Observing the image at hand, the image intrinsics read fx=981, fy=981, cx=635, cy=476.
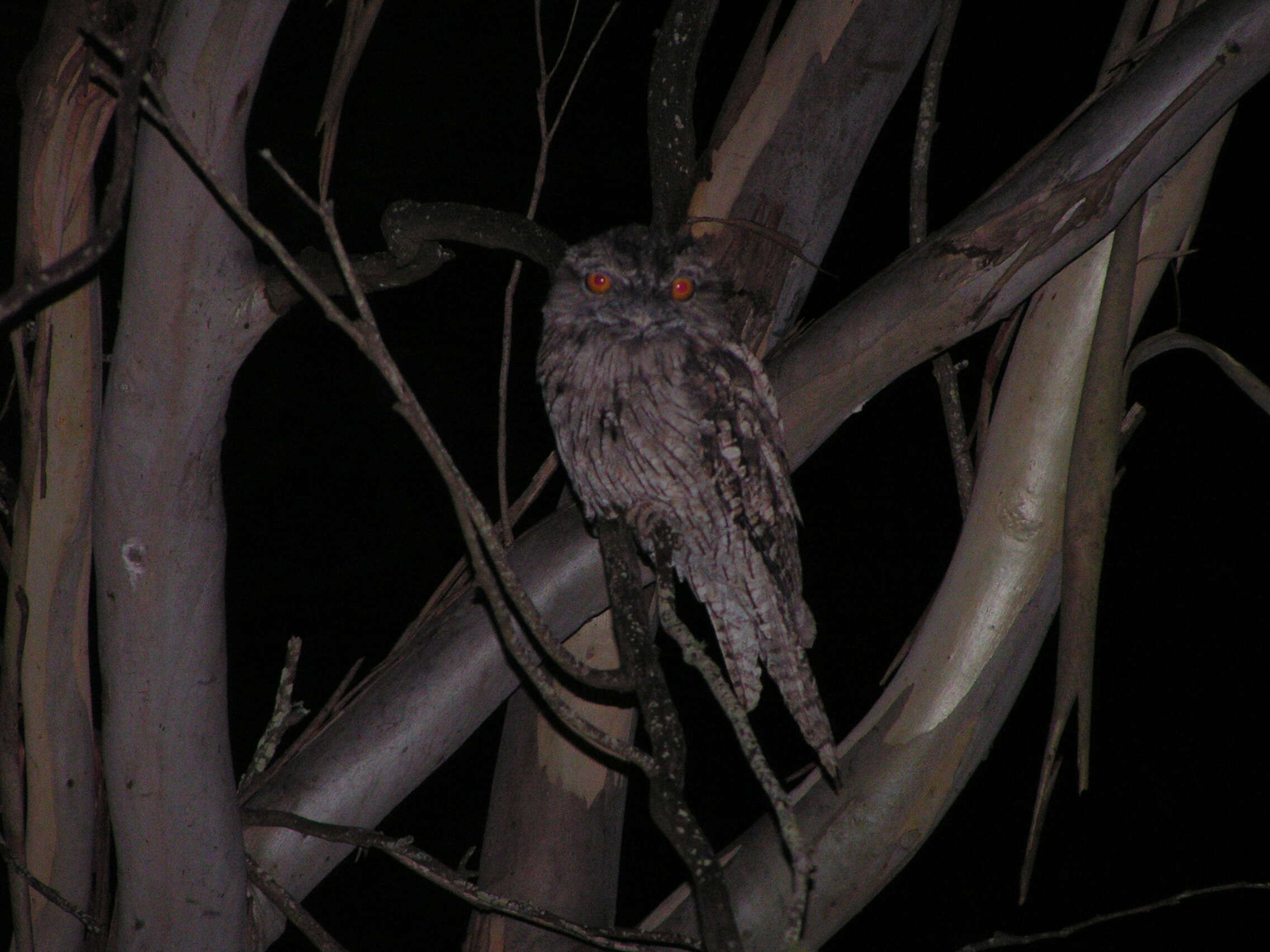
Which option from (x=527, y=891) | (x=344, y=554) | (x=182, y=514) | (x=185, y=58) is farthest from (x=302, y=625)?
(x=185, y=58)

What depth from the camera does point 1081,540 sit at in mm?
1701

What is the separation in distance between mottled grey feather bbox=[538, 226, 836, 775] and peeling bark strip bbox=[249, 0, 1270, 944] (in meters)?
0.10

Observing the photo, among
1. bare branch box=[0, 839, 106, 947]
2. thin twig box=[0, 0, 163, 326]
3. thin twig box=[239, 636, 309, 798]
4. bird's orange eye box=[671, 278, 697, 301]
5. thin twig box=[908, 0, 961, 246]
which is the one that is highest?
thin twig box=[908, 0, 961, 246]

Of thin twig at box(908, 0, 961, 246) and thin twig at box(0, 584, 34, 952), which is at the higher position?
thin twig at box(908, 0, 961, 246)

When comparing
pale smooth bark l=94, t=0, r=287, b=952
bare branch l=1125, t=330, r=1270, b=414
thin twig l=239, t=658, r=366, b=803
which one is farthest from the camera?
thin twig l=239, t=658, r=366, b=803

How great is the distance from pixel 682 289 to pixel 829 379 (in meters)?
0.37

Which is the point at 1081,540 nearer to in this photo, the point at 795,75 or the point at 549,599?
the point at 549,599

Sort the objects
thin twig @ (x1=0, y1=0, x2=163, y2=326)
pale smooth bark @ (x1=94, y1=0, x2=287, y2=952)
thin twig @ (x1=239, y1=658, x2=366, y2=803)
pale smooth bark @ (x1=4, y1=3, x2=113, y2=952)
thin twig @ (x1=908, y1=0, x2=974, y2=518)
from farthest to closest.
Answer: thin twig @ (x1=908, y1=0, x2=974, y2=518) → thin twig @ (x1=239, y1=658, x2=366, y2=803) → pale smooth bark @ (x1=4, y1=3, x2=113, y2=952) → pale smooth bark @ (x1=94, y1=0, x2=287, y2=952) → thin twig @ (x1=0, y1=0, x2=163, y2=326)

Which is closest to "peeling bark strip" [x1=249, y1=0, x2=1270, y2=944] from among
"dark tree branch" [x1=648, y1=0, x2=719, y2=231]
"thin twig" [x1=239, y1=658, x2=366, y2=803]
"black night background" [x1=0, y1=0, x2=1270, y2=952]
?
"thin twig" [x1=239, y1=658, x2=366, y2=803]

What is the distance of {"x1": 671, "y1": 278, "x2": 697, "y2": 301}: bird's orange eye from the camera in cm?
201

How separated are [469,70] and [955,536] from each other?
318cm

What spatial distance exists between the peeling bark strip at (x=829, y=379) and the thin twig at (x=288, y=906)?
5 cm

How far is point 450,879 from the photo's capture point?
164 centimetres

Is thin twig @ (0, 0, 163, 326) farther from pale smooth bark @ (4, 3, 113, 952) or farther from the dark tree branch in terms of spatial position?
the dark tree branch
